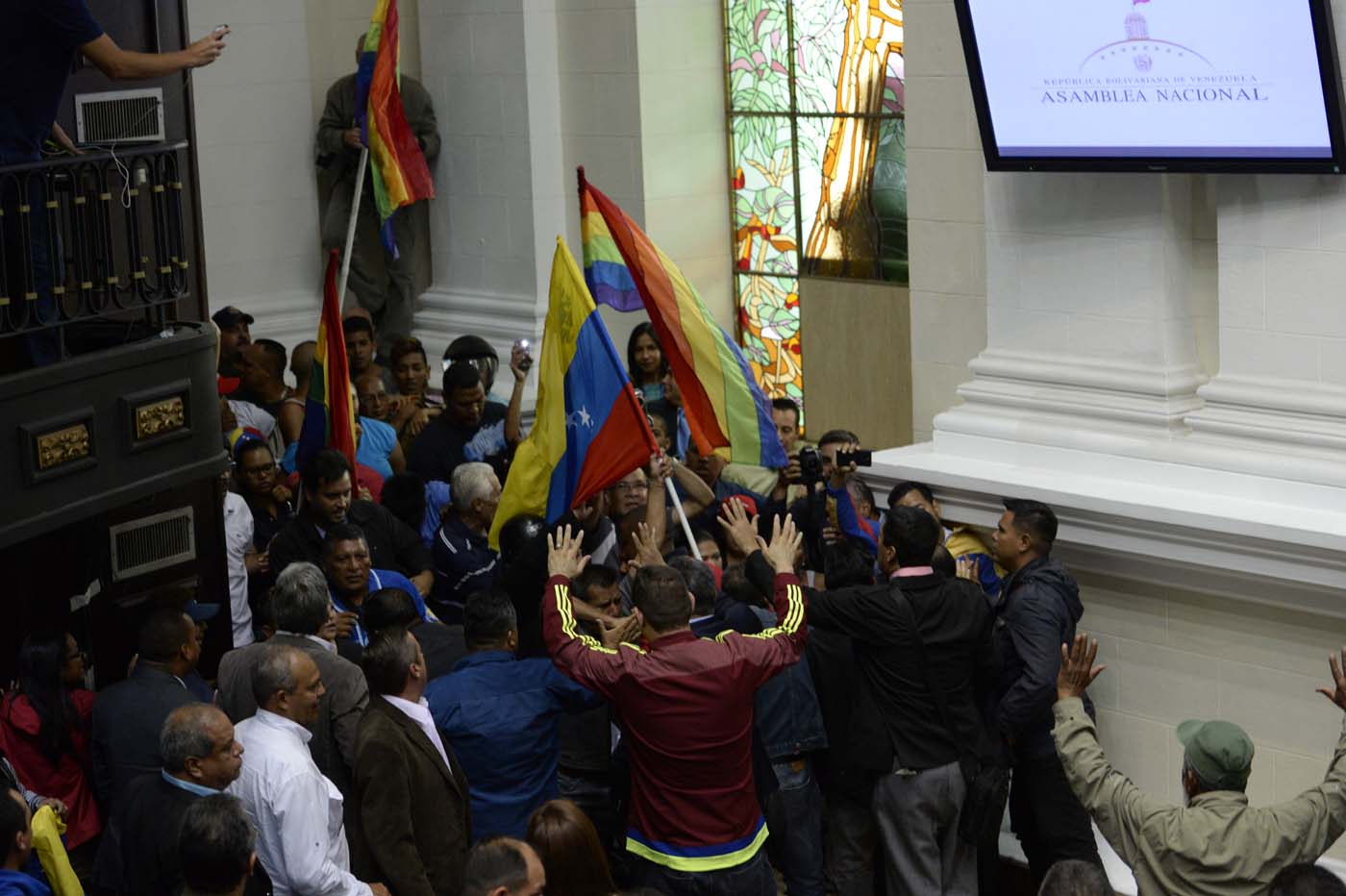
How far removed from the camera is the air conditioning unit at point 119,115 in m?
9.71

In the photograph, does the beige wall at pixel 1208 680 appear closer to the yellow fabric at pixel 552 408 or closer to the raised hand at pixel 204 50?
the yellow fabric at pixel 552 408

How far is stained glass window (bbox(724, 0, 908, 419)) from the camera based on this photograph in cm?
1143

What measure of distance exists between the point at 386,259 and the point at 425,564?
A: 4873mm

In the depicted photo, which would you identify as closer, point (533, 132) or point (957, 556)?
point (957, 556)

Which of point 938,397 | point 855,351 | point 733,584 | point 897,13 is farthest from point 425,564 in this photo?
point 897,13

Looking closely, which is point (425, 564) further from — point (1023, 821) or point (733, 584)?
point (1023, 821)

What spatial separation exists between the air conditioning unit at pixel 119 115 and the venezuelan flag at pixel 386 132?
170 cm

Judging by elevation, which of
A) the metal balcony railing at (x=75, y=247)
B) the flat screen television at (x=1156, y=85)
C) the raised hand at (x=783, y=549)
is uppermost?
the flat screen television at (x=1156, y=85)

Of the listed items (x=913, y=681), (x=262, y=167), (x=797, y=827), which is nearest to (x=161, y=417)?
(x=797, y=827)

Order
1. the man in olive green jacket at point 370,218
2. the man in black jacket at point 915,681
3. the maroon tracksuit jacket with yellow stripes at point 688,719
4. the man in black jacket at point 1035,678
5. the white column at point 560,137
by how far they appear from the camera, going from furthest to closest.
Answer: the man in olive green jacket at point 370,218, the white column at point 560,137, the man in black jacket at point 1035,678, the man in black jacket at point 915,681, the maroon tracksuit jacket with yellow stripes at point 688,719

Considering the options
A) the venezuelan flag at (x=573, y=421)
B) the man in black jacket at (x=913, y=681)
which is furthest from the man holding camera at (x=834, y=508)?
the man in black jacket at (x=913, y=681)

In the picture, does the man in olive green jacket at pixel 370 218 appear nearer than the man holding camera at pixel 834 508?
No

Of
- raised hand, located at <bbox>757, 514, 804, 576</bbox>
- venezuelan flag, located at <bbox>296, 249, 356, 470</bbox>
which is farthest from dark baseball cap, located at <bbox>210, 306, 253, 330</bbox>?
raised hand, located at <bbox>757, 514, 804, 576</bbox>

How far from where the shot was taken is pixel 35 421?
728 cm
